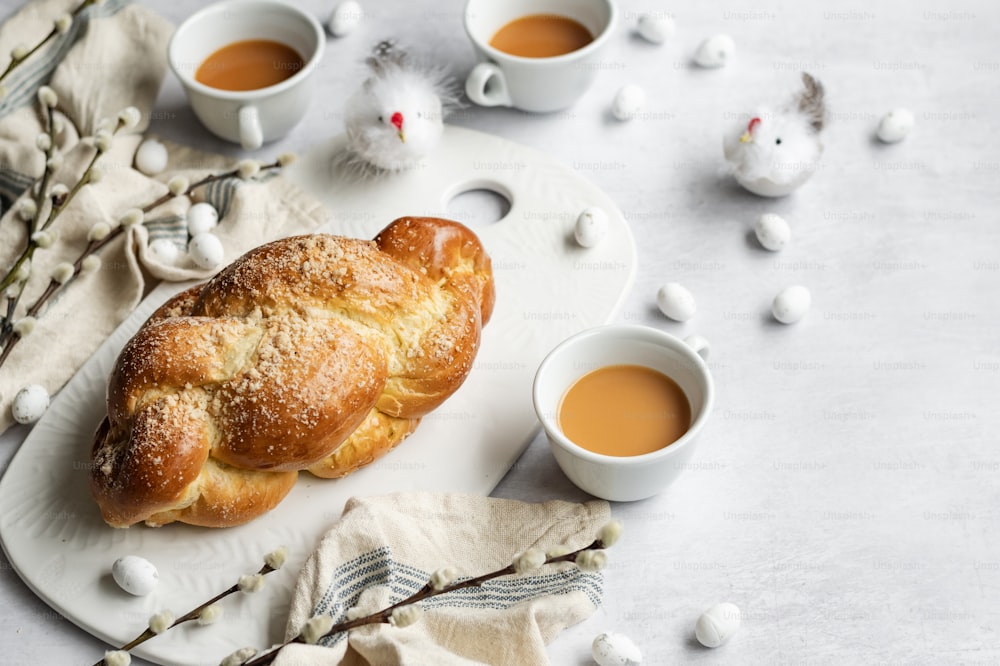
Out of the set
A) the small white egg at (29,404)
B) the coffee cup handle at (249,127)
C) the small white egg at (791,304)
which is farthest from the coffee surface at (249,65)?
the small white egg at (791,304)

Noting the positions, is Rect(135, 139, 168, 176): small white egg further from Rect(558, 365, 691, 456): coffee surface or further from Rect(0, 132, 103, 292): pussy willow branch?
Rect(558, 365, 691, 456): coffee surface

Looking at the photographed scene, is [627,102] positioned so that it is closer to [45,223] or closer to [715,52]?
[715,52]

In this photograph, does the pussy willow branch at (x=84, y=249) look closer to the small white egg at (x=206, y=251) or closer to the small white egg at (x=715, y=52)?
the small white egg at (x=206, y=251)

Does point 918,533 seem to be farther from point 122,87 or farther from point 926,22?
point 122,87

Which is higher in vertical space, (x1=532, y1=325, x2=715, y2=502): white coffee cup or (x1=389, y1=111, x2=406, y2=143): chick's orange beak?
(x1=389, y1=111, x2=406, y2=143): chick's orange beak

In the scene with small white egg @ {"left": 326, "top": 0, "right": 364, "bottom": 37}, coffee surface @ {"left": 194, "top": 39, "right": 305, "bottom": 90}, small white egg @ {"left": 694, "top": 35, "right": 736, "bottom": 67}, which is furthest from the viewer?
small white egg @ {"left": 326, "top": 0, "right": 364, "bottom": 37}

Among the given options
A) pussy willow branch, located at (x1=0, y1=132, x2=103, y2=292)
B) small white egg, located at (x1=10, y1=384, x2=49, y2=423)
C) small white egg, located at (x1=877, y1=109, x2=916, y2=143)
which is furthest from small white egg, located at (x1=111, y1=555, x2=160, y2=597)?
small white egg, located at (x1=877, y1=109, x2=916, y2=143)

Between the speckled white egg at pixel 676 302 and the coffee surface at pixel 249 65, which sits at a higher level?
the coffee surface at pixel 249 65
